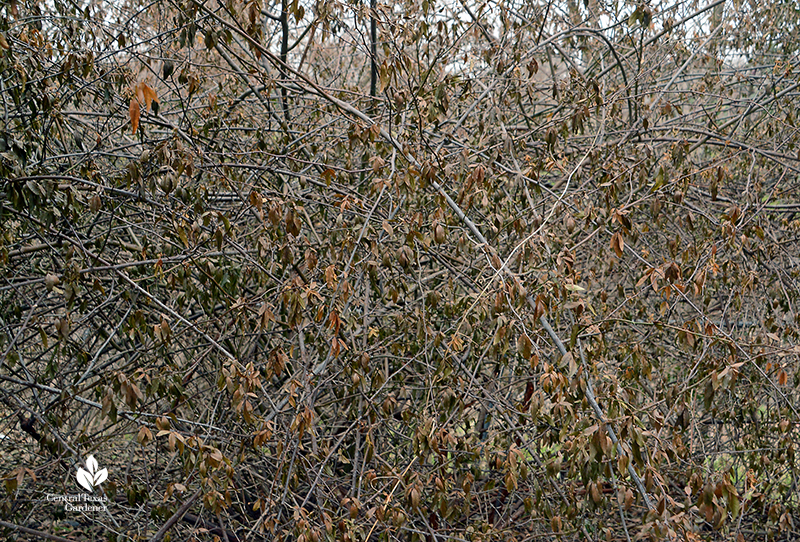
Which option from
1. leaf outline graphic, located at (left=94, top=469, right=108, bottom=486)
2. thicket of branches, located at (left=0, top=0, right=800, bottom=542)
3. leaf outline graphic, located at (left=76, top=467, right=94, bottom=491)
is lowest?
leaf outline graphic, located at (left=94, top=469, right=108, bottom=486)

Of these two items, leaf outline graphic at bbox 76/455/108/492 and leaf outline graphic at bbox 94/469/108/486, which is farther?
leaf outline graphic at bbox 94/469/108/486

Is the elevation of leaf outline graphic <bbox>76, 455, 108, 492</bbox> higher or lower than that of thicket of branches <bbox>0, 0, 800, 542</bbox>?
lower

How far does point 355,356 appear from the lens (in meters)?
2.77

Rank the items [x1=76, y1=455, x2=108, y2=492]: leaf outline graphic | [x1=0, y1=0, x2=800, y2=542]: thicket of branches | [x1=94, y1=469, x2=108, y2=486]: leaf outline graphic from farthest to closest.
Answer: [x1=94, y1=469, x2=108, y2=486]: leaf outline graphic
[x1=76, y1=455, x2=108, y2=492]: leaf outline graphic
[x1=0, y1=0, x2=800, y2=542]: thicket of branches

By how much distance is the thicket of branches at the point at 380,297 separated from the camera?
8.16 ft

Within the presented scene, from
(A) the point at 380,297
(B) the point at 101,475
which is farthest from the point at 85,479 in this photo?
(A) the point at 380,297

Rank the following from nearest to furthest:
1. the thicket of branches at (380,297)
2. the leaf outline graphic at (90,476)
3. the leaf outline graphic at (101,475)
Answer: the thicket of branches at (380,297) < the leaf outline graphic at (90,476) < the leaf outline graphic at (101,475)

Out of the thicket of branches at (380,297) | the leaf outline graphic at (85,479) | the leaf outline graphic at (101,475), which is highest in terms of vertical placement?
the thicket of branches at (380,297)

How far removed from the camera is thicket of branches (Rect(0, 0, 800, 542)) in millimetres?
2488

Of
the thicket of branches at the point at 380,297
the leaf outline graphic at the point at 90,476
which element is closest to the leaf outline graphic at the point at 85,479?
the leaf outline graphic at the point at 90,476

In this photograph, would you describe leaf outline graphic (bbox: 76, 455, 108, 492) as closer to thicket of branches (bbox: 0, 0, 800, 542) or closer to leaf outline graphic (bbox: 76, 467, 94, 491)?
leaf outline graphic (bbox: 76, 467, 94, 491)

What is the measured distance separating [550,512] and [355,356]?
103cm

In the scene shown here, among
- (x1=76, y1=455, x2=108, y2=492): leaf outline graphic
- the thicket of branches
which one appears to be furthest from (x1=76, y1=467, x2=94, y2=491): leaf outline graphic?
the thicket of branches

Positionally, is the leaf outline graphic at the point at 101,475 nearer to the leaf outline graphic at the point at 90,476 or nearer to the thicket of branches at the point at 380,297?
the leaf outline graphic at the point at 90,476
